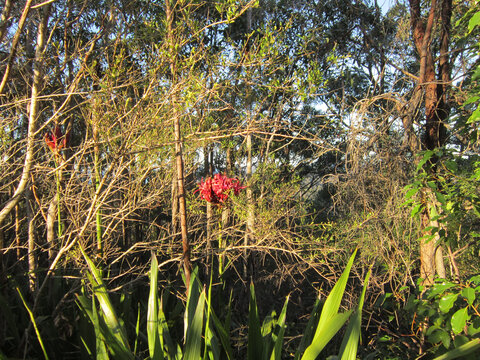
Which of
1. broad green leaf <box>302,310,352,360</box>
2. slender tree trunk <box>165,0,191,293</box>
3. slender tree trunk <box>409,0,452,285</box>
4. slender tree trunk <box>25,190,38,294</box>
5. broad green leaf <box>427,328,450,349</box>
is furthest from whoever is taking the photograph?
slender tree trunk <box>409,0,452,285</box>

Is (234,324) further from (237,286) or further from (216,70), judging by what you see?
(216,70)

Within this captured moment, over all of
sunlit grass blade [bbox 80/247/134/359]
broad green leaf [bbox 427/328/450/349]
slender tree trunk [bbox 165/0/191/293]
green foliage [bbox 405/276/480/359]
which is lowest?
broad green leaf [bbox 427/328/450/349]

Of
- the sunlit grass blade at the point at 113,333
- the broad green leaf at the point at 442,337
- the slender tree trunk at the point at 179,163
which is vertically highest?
the slender tree trunk at the point at 179,163

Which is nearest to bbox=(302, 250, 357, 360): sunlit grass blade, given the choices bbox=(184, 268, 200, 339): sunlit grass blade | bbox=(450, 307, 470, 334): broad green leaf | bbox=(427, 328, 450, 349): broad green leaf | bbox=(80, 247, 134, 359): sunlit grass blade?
bbox=(184, 268, 200, 339): sunlit grass blade

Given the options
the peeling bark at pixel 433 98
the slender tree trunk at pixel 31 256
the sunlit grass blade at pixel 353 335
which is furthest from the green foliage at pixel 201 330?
the peeling bark at pixel 433 98

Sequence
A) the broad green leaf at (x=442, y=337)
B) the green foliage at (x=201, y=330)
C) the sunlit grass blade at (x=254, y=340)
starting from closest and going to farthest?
the green foliage at (x=201, y=330), the sunlit grass blade at (x=254, y=340), the broad green leaf at (x=442, y=337)

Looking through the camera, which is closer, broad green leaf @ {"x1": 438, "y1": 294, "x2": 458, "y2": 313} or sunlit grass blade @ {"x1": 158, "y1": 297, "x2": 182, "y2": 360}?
sunlit grass blade @ {"x1": 158, "y1": 297, "x2": 182, "y2": 360}

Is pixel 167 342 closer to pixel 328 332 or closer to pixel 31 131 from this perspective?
pixel 328 332

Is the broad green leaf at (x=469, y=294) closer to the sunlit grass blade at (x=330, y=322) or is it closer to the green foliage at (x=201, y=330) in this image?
the green foliage at (x=201, y=330)

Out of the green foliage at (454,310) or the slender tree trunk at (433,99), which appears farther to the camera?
the slender tree trunk at (433,99)

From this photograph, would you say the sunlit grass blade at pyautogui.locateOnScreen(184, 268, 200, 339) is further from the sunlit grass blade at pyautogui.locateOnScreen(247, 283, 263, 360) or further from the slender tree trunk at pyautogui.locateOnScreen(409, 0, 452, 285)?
the slender tree trunk at pyautogui.locateOnScreen(409, 0, 452, 285)

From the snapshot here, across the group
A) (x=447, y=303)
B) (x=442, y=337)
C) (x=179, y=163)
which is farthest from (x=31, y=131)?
(x=442, y=337)

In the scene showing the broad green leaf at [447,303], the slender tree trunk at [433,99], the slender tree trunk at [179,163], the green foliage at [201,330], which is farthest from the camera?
the slender tree trunk at [433,99]

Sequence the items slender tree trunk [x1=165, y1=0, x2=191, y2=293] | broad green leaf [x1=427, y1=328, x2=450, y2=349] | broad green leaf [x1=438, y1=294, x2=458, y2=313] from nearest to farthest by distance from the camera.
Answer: slender tree trunk [x1=165, y1=0, x2=191, y2=293] < broad green leaf [x1=438, y1=294, x2=458, y2=313] < broad green leaf [x1=427, y1=328, x2=450, y2=349]
